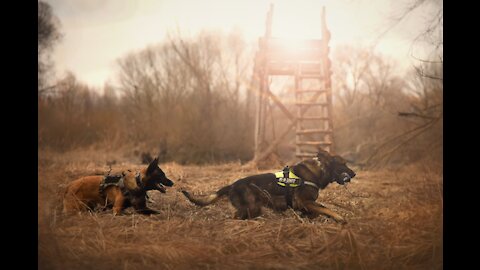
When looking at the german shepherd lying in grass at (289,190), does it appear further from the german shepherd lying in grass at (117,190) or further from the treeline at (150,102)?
the treeline at (150,102)

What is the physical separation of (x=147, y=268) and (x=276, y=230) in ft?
3.95

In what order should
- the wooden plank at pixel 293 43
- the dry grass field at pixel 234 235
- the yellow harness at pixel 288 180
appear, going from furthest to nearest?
the wooden plank at pixel 293 43 < the yellow harness at pixel 288 180 < the dry grass field at pixel 234 235

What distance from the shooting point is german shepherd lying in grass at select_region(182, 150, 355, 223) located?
324 centimetres

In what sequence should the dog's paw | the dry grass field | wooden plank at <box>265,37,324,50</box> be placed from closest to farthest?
the dry grass field < the dog's paw < wooden plank at <box>265,37,324,50</box>

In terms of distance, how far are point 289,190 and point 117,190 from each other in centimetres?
175

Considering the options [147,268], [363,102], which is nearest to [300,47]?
[363,102]

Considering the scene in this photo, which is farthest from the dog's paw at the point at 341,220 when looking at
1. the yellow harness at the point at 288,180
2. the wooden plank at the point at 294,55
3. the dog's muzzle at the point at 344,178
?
the wooden plank at the point at 294,55

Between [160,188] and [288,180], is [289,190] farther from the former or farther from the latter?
[160,188]

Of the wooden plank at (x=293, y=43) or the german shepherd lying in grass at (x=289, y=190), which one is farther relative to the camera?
the wooden plank at (x=293, y=43)

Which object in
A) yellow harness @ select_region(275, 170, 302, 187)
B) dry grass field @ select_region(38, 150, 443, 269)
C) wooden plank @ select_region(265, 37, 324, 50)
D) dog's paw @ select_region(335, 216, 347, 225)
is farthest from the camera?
wooden plank @ select_region(265, 37, 324, 50)

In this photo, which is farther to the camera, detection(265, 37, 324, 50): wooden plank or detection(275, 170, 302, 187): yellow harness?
detection(265, 37, 324, 50): wooden plank

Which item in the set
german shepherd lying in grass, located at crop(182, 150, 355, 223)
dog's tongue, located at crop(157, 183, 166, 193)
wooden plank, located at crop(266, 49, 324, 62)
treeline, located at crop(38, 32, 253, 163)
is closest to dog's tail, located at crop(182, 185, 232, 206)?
german shepherd lying in grass, located at crop(182, 150, 355, 223)

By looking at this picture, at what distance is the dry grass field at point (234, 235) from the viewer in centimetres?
291

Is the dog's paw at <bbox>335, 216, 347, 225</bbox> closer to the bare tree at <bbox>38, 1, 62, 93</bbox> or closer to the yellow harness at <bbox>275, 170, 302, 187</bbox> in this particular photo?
the yellow harness at <bbox>275, 170, 302, 187</bbox>
